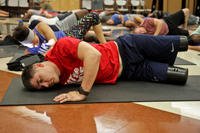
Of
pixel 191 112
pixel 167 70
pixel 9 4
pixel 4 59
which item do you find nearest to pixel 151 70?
pixel 167 70

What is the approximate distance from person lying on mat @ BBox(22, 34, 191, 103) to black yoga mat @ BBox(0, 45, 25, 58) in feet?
5.99

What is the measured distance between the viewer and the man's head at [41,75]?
6.95 ft

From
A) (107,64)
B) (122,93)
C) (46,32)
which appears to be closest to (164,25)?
(46,32)

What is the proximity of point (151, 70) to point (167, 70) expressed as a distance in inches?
4.8

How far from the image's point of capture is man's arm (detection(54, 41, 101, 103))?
2.02 metres

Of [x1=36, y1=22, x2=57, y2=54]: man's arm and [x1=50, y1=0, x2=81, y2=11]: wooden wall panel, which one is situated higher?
[x1=50, y1=0, x2=81, y2=11]: wooden wall panel

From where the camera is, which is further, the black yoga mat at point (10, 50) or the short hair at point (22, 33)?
the black yoga mat at point (10, 50)

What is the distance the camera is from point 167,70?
2.52 metres

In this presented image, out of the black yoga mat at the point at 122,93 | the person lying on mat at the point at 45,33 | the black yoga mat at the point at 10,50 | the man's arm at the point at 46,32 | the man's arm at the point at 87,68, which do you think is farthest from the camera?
the black yoga mat at the point at 10,50

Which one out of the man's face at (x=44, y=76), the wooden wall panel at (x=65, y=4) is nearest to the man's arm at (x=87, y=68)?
the man's face at (x=44, y=76)

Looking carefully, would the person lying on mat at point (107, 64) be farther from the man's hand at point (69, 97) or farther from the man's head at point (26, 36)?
the man's head at point (26, 36)

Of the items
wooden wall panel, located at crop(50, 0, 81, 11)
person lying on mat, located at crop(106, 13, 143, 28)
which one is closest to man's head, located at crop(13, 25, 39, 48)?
person lying on mat, located at crop(106, 13, 143, 28)

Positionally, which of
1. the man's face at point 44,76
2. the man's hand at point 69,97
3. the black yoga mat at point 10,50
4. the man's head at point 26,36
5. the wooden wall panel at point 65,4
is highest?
the wooden wall panel at point 65,4

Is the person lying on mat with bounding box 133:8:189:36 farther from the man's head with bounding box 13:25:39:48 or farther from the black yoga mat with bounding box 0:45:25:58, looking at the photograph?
the man's head with bounding box 13:25:39:48
